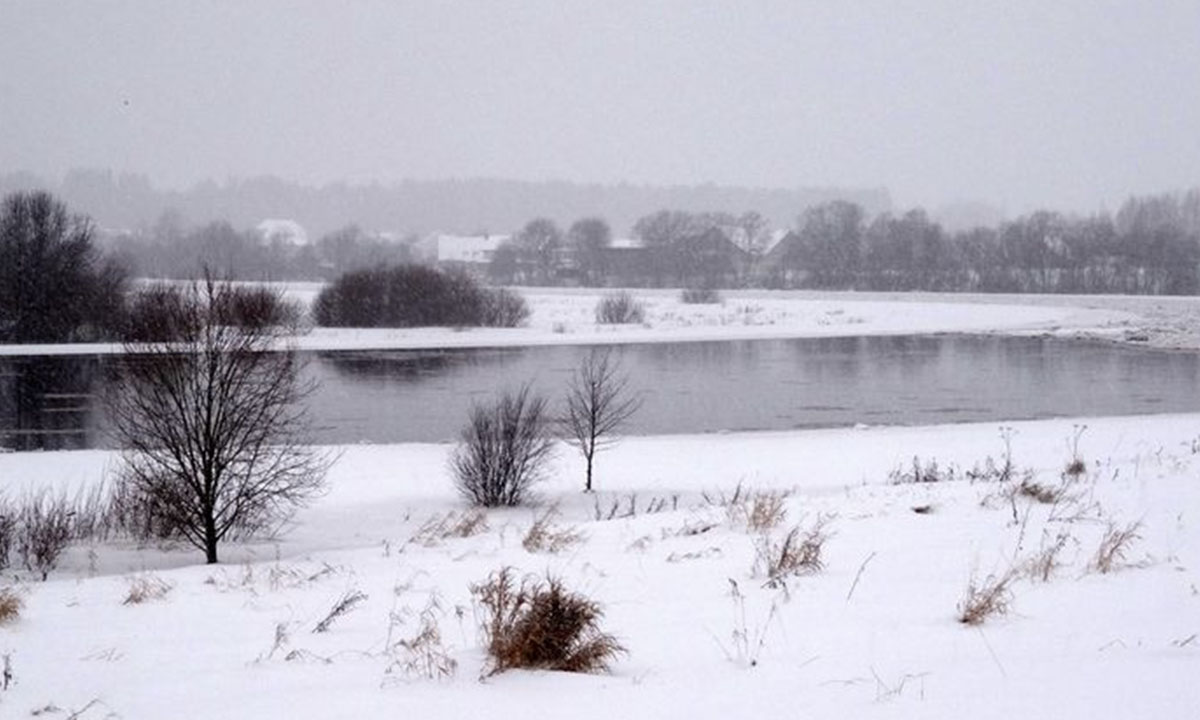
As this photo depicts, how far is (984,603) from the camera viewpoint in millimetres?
5418

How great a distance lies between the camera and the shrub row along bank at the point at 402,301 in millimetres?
66812

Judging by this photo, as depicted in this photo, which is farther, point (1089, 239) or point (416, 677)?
point (1089, 239)

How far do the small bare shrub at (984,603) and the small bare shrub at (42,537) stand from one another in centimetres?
1039

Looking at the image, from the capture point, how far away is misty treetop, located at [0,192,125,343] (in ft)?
190

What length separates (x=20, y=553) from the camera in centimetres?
1353

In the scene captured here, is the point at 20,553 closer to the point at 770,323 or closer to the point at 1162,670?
the point at 1162,670

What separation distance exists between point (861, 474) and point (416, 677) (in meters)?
15.5

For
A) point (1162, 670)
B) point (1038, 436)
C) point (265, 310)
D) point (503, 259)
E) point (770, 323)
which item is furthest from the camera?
point (503, 259)

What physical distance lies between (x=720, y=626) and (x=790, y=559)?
1.36 metres

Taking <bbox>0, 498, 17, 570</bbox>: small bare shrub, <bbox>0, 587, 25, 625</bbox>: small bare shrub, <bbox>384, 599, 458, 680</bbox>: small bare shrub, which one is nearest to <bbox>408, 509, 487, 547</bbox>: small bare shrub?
<bbox>0, 587, 25, 625</bbox>: small bare shrub

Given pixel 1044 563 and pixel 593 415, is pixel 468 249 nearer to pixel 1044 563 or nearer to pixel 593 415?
pixel 593 415

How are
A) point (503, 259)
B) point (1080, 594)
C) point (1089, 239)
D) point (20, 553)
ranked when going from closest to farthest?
1. point (1080, 594)
2. point (20, 553)
3. point (1089, 239)
4. point (503, 259)

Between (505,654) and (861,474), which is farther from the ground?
(505,654)

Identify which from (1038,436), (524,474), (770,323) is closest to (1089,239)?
(770,323)
